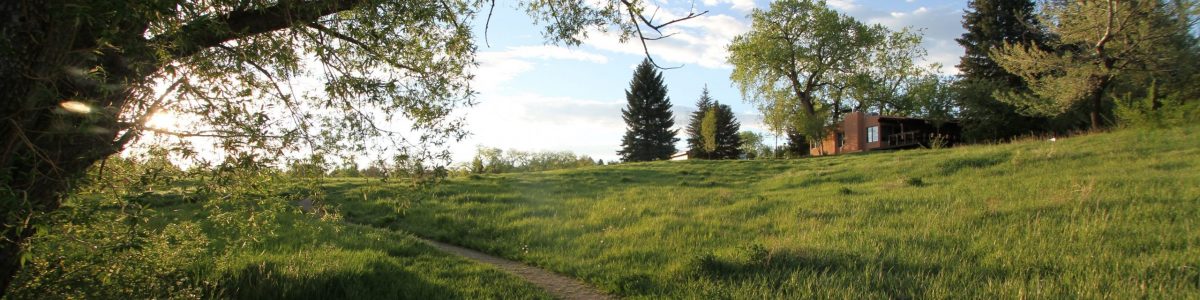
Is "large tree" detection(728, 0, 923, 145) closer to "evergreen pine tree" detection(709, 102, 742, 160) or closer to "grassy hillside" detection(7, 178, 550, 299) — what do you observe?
"evergreen pine tree" detection(709, 102, 742, 160)

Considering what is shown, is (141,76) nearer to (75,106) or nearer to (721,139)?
(75,106)

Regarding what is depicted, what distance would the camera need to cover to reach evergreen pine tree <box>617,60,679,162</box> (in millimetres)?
63156

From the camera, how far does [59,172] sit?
11.7ft

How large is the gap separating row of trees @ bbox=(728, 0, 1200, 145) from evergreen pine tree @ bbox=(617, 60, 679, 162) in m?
13.9

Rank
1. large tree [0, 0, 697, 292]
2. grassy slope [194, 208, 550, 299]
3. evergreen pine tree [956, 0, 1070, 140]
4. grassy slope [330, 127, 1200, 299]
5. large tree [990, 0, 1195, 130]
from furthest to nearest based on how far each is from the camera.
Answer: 1. evergreen pine tree [956, 0, 1070, 140]
2. large tree [990, 0, 1195, 130]
3. grassy slope [194, 208, 550, 299]
4. grassy slope [330, 127, 1200, 299]
5. large tree [0, 0, 697, 292]

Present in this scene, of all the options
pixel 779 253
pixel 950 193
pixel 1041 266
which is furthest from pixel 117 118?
pixel 950 193

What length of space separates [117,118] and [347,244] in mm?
5164

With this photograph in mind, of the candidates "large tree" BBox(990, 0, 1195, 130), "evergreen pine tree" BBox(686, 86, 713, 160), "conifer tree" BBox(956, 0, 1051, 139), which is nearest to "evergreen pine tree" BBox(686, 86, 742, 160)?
"evergreen pine tree" BBox(686, 86, 713, 160)

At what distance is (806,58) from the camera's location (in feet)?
147

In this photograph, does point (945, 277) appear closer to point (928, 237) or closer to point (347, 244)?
point (928, 237)

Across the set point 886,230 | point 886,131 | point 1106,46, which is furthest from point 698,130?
point 886,230

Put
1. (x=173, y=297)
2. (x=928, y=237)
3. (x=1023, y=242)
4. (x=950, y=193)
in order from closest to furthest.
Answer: (x=173, y=297)
(x=1023, y=242)
(x=928, y=237)
(x=950, y=193)

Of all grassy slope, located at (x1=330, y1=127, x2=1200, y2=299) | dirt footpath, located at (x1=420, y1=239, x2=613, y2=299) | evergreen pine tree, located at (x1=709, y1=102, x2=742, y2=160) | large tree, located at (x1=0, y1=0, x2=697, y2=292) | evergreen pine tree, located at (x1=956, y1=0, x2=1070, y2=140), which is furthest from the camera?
evergreen pine tree, located at (x1=709, y1=102, x2=742, y2=160)

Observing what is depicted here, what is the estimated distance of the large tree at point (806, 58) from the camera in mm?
45000
